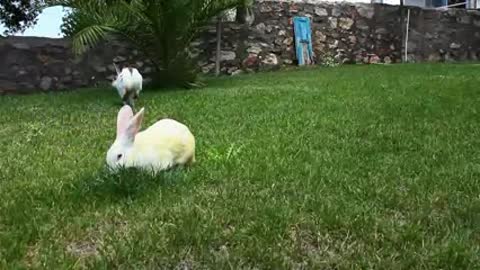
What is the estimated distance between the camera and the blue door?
36.4 feet

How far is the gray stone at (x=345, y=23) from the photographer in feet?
38.1

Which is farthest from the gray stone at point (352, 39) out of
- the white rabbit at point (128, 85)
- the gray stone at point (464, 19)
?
the white rabbit at point (128, 85)

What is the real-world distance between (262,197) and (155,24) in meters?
5.50

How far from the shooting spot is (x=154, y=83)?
316 inches

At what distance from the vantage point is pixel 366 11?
11.8 meters

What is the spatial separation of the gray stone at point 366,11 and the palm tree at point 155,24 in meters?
4.34

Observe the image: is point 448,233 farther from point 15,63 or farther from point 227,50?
point 227,50

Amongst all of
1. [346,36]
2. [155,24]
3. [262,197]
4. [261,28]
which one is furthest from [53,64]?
[262,197]

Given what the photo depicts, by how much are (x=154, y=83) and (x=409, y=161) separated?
5.24 m

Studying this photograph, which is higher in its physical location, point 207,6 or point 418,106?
point 207,6

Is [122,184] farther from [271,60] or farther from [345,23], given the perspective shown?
[345,23]

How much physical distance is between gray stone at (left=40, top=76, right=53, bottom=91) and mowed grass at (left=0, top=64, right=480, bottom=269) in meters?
4.03

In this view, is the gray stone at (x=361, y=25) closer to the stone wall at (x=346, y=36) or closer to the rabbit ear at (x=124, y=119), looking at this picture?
the stone wall at (x=346, y=36)

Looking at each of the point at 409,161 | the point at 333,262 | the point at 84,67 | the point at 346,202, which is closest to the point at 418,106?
the point at 409,161
